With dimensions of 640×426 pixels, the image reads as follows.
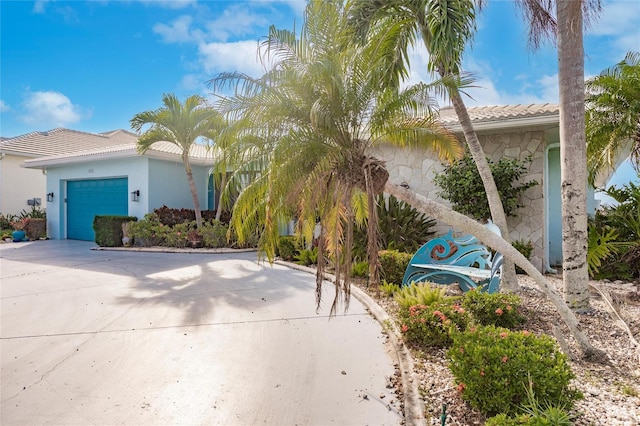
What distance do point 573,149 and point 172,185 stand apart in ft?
47.7

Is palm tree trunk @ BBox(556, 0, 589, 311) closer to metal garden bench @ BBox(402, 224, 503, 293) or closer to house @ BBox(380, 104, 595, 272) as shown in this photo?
metal garden bench @ BBox(402, 224, 503, 293)

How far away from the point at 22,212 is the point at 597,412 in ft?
81.7

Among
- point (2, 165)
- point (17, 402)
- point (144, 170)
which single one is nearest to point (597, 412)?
point (17, 402)

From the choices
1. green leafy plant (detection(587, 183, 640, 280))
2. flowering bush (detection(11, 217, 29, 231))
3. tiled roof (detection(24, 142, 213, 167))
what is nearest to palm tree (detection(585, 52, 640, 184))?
green leafy plant (detection(587, 183, 640, 280))

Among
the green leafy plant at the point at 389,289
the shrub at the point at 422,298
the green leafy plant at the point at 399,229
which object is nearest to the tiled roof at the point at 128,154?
the green leafy plant at the point at 399,229

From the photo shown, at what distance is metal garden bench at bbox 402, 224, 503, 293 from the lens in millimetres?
6262

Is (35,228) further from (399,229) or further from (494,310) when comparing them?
(494,310)

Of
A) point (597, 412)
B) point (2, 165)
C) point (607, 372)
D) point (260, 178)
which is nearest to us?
point (597, 412)

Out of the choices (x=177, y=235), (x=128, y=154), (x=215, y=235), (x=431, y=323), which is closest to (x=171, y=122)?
(x=128, y=154)

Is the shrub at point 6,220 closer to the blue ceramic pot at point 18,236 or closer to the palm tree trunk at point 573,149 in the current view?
the blue ceramic pot at point 18,236

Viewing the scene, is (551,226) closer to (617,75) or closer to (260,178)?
(617,75)

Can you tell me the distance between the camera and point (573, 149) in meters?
4.93

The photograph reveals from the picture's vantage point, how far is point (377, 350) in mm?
4336

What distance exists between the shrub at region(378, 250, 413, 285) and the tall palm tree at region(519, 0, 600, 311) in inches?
107
